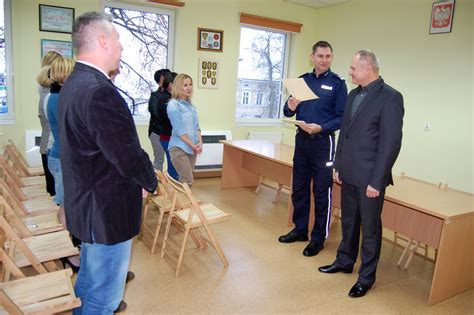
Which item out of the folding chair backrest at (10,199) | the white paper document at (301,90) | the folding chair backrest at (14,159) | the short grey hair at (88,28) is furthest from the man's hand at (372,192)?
the folding chair backrest at (14,159)

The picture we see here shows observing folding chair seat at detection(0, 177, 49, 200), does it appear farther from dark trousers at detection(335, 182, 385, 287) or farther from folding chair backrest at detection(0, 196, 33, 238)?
dark trousers at detection(335, 182, 385, 287)

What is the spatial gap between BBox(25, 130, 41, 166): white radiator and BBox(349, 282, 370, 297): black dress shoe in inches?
143

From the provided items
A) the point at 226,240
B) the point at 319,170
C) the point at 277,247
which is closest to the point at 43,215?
the point at 226,240

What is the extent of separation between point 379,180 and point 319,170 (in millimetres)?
785

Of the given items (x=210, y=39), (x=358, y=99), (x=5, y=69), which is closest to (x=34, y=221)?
(x=358, y=99)

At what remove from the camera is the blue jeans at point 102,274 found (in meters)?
1.41

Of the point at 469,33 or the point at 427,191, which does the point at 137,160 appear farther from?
the point at 469,33

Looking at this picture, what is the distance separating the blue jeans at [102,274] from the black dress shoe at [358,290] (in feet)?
5.21

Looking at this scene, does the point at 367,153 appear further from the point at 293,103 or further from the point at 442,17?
the point at 442,17

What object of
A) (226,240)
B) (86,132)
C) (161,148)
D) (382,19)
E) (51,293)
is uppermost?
(382,19)

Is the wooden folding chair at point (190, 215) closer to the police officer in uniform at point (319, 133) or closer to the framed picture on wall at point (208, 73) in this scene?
the police officer in uniform at point (319, 133)

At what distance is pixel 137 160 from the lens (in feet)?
4.32

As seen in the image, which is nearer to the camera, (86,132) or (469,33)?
(86,132)

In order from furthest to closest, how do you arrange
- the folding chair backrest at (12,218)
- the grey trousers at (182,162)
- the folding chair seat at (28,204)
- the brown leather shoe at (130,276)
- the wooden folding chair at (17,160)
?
the wooden folding chair at (17,160) → the grey trousers at (182,162) → the brown leather shoe at (130,276) → the folding chair seat at (28,204) → the folding chair backrest at (12,218)
